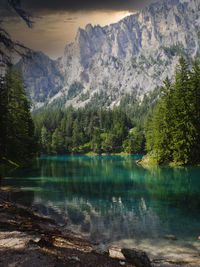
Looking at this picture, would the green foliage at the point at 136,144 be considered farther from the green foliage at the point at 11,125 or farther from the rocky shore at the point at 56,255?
the rocky shore at the point at 56,255

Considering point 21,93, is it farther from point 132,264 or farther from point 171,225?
point 132,264

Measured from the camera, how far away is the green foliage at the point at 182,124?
48.6 m

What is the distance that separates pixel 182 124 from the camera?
5000cm

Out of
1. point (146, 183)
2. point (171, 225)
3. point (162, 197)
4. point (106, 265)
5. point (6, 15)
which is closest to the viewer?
point (106, 265)

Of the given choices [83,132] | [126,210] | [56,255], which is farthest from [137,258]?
[83,132]

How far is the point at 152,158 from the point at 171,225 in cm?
4301

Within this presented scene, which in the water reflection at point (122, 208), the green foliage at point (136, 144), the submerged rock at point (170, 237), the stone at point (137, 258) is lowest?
the water reflection at point (122, 208)

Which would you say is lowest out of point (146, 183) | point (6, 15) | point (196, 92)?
point (146, 183)

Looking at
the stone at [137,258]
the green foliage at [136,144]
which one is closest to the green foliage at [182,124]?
the stone at [137,258]

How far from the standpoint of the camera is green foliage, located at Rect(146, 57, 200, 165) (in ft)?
160

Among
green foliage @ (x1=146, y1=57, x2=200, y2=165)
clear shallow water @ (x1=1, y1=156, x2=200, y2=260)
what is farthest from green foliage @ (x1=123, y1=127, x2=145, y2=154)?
clear shallow water @ (x1=1, y1=156, x2=200, y2=260)

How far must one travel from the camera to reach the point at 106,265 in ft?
24.1

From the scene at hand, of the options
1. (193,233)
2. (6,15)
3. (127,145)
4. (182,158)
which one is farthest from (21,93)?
(127,145)

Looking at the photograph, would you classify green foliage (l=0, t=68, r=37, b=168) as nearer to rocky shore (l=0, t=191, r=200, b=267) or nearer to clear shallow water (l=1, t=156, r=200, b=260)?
clear shallow water (l=1, t=156, r=200, b=260)
